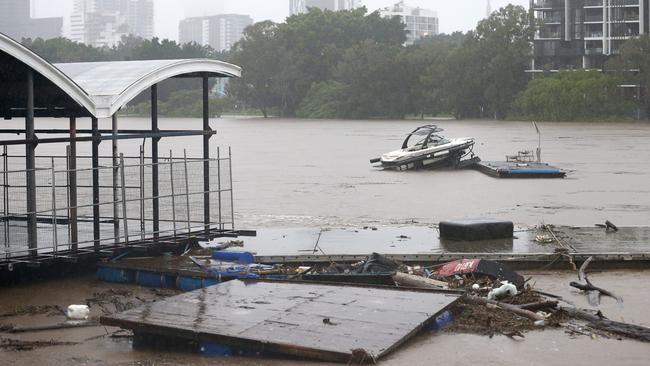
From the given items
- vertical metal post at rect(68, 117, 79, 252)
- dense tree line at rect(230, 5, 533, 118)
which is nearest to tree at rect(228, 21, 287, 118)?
dense tree line at rect(230, 5, 533, 118)

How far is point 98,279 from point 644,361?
25.6 feet

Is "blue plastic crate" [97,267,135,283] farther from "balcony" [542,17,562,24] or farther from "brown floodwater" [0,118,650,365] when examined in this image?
"balcony" [542,17,562,24]

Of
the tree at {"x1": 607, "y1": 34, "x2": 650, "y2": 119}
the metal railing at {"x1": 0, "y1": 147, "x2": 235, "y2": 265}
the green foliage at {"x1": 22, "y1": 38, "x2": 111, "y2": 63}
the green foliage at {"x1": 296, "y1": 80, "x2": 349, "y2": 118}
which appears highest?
the green foliage at {"x1": 22, "y1": 38, "x2": 111, "y2": 63}

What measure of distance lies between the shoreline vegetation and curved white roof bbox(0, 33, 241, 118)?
3278 inches

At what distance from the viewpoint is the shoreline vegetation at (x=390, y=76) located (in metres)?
98.7

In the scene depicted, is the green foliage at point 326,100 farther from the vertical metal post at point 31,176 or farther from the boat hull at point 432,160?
the vertical metal post at point 31,176

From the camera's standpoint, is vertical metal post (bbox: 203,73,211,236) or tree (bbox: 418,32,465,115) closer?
vertical metal post (bbox: 203,73,211,236)

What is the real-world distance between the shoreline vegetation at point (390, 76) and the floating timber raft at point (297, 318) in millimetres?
86772

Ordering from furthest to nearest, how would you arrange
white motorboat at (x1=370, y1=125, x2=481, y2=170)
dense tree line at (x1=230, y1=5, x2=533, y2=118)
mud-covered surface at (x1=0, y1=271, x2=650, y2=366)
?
dense tree line at (x1=230, y1=5, x2=533, y2=118), white motorboat at (x1=370, y1=125, x2=481, y2=170), mud-covered surface at (x1=0, y1=271, x2=650, y2=366)

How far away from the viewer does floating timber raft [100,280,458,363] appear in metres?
10.5

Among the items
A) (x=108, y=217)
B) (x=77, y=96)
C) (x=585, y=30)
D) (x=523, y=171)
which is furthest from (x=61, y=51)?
(x=77, y=96)

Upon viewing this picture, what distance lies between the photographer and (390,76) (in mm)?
117250

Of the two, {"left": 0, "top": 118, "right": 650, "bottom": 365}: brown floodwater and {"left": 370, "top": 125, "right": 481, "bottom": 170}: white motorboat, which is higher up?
{"left": 370, "top": 125, "right": 481, "bottom": 170}: white motorboat

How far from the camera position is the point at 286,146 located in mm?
66375
